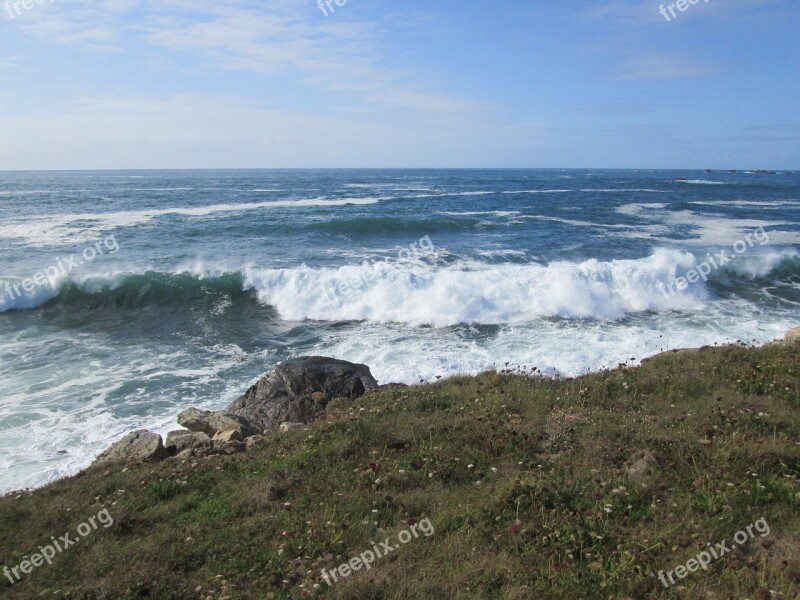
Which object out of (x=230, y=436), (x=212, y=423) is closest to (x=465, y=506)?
(x=230, y=436)

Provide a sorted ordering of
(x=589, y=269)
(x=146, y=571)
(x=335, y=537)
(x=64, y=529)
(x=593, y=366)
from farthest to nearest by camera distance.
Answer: (x=589, y=269) → (x=593, y=366) → (x=64, y=529) → (x=335, y=537) → (x=146, y=571)

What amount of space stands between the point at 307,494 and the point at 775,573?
4.41 m

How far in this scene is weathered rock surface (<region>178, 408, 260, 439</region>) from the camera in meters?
8.85

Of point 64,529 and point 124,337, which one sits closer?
point 64,529

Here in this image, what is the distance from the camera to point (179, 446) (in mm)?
7902

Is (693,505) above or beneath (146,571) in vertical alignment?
above

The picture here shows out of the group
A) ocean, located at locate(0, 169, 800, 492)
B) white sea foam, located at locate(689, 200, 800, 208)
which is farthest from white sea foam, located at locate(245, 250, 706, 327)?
white sea foam, located at locate(689, 200, 800, 208)

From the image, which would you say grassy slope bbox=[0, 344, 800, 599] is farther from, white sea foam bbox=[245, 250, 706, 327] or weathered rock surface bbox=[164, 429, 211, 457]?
white sea foam bbox=[245, 250, 706, 327]

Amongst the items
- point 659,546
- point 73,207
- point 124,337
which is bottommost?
point 124,337

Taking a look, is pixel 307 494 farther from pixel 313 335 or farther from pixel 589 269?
pixel 589 269

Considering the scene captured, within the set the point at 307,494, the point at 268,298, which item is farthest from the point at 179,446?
the point at 268,298

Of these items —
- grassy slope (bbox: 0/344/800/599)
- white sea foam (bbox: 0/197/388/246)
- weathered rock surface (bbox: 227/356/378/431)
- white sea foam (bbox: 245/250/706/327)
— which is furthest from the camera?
white sea foam (bbox: 0/197/388/246)

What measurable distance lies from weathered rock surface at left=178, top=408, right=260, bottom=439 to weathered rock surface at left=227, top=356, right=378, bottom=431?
1.45 ft

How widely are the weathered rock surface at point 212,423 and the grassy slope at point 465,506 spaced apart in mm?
1597
